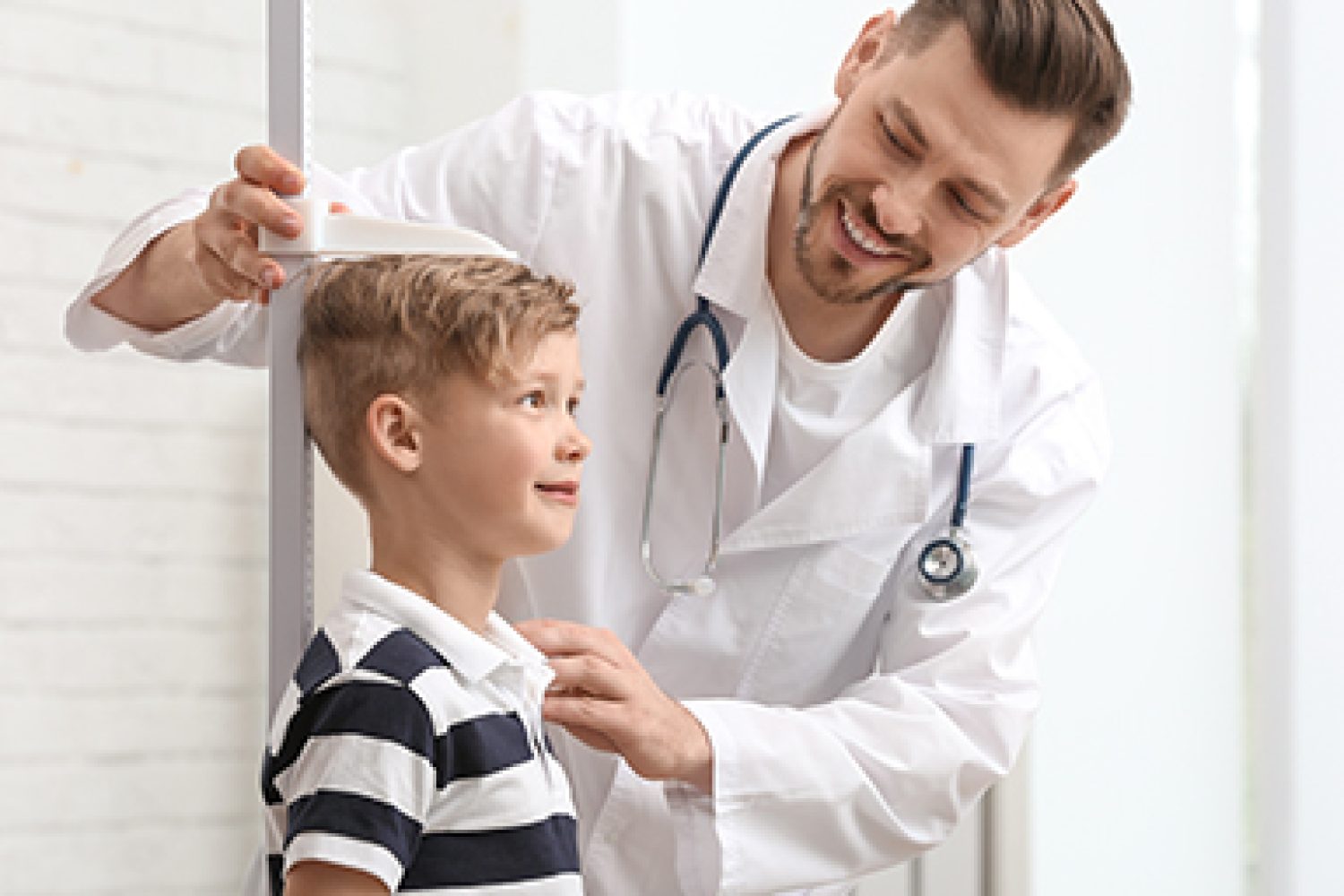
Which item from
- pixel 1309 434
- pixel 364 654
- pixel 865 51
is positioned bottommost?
pixel 364 654

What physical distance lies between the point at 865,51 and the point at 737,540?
1.39 ft

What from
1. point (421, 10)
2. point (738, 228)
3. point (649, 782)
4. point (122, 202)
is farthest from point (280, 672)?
point (421, 10)

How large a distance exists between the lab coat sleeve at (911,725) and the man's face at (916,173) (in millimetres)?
213

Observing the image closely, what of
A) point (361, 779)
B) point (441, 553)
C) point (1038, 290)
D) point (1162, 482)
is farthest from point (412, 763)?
point (1162, 482)

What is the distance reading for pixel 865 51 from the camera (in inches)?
54.6

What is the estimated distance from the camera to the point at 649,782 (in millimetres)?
1300

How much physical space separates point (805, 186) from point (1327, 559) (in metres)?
1.21

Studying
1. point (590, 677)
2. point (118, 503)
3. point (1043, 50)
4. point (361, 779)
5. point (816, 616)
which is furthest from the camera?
point (118, 503)

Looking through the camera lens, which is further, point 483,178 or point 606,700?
point 483,178

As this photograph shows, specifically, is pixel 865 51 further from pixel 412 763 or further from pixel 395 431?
pixel 412 763

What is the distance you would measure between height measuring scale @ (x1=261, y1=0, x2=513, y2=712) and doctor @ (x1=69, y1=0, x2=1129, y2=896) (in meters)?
0.22

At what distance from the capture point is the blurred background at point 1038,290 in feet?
5.23

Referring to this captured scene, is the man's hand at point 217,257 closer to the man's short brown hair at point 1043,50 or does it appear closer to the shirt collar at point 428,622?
the shirt collar at point 428,622

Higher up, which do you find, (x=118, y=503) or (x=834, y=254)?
(x=834, y=254)
